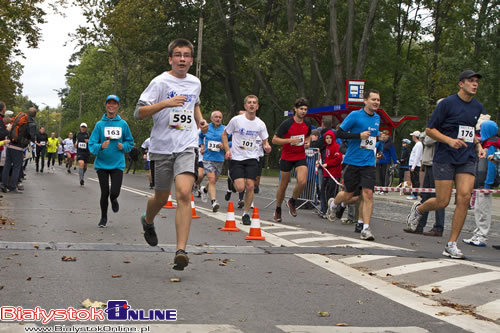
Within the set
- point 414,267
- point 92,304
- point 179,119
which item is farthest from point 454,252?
point 92,304

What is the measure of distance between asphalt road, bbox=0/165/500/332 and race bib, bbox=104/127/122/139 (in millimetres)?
1328

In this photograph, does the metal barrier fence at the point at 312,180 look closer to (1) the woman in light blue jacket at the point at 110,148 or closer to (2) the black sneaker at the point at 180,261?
(1) the woman in light blue jacket at the point at 110,148

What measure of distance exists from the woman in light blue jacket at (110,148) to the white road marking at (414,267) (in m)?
4.83

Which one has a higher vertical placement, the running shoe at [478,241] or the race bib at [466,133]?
the race bib at [466,133]

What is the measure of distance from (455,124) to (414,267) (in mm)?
2116

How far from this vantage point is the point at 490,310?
532 centimetres

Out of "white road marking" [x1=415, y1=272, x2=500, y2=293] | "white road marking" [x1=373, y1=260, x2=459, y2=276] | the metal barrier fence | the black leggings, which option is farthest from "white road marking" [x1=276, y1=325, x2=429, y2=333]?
the metal barrier fence

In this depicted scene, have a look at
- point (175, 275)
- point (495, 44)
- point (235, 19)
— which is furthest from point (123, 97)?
point (175, 275)

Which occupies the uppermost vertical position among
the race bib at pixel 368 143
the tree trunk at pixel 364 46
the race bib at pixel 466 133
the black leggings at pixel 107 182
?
the tree trunk at pixel 364 46

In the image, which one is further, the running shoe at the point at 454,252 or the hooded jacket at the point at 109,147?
the hooded jacket at the point at 109,147

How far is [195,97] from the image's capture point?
6.77 metres

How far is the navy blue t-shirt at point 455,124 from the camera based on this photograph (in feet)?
27.1

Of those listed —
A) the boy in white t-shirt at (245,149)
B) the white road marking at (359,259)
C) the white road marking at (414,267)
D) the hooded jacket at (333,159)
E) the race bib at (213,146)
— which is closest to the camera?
the white road marking at (414,267)

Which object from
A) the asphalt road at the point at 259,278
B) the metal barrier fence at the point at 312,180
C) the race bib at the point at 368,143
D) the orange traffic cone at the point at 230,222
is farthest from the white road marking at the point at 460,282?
the metal barrier fence at the point at 312,180
